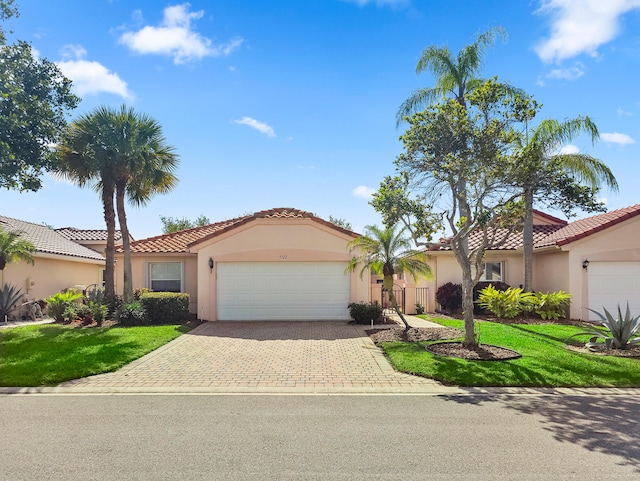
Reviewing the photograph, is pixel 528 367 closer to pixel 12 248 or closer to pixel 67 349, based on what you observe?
pixel 67 349

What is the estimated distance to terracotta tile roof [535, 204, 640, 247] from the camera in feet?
53.9

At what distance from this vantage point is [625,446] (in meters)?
5.09

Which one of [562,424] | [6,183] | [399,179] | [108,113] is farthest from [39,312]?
[562,424]

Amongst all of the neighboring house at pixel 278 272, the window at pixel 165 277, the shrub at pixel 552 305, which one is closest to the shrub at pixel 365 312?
the neighboring house at pixel 278 272

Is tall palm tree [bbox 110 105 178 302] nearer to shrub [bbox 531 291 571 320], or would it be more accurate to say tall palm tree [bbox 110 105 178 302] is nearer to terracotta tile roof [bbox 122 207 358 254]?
terracotta tile roof [bbox 122 207 358 254]

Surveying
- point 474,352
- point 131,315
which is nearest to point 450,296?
point 474,352

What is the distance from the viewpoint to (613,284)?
16672 mm

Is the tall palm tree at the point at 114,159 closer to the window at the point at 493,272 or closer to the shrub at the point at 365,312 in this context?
the shrub at the point at 365,312

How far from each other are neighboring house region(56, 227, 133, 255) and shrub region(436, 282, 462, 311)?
18.5 m

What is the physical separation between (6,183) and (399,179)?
11374 mm

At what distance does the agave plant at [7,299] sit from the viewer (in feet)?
55.9

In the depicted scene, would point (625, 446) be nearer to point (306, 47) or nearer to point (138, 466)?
point (138, 466)

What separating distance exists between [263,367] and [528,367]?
525cm

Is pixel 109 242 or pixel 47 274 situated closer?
pixel 109 242
